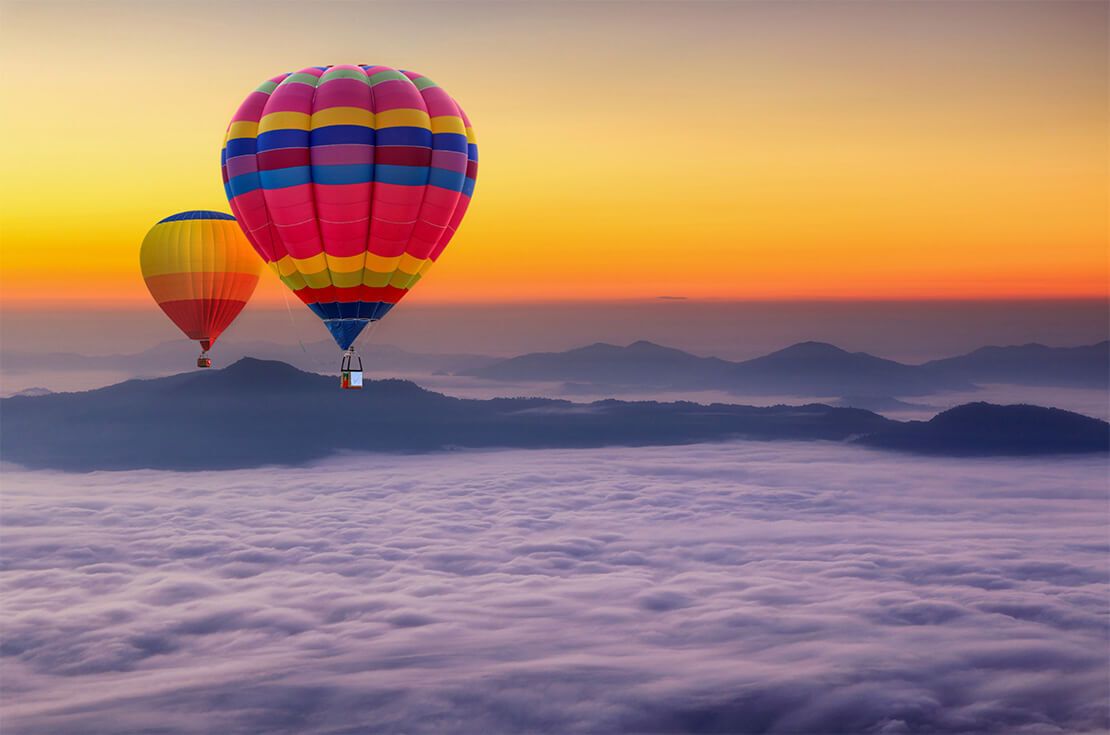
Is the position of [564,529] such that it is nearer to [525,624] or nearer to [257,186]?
[525,624]

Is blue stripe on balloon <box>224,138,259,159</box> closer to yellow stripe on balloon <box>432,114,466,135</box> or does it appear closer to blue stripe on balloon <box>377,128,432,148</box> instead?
blue stripe on balloon <box>377,128,432,148</box>

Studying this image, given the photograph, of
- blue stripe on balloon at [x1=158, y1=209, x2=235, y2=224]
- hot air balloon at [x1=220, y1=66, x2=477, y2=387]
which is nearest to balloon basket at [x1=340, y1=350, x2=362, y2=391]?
hot air balloon at [x1=220, y1=66, x2=477, y2=387]

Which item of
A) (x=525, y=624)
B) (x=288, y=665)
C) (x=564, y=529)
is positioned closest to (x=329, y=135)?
(x=288, y=665)

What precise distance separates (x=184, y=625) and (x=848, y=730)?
3840cm

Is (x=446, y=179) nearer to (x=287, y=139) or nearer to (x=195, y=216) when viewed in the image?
→ (x=287, y=139)

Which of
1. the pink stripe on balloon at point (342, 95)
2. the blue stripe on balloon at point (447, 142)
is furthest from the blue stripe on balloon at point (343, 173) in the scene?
the blue stripe on balloon at point (447, 142)

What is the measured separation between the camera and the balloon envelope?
49.1 meters

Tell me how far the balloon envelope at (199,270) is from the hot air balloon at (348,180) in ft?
44.9

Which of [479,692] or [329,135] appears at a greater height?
[329,135]

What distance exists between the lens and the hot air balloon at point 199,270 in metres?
49.1

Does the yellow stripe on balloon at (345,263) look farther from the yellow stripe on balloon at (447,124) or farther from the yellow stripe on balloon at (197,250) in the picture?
the yellow stripe on balloon at (197,250)

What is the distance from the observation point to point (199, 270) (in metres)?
49.0

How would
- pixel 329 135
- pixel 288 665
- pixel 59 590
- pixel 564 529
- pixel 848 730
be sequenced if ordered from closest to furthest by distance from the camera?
pixel 329 135
pixel 848 730
pixel 288 665
pixel 59 590
pixel 564 529

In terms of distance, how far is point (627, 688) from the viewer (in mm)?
61000
